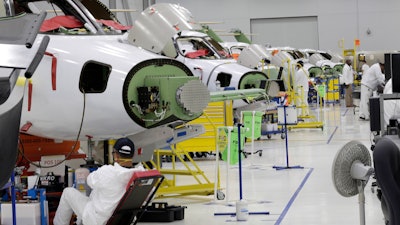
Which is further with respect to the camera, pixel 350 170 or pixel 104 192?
pixel 104 192

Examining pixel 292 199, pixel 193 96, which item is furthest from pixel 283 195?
pixel 193 96

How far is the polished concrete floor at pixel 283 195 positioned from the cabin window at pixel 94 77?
221cm

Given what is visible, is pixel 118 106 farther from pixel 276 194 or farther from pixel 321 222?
pixel 276 194

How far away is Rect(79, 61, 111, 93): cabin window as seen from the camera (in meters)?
9.38

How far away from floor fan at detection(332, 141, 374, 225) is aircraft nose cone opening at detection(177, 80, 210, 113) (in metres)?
2.90

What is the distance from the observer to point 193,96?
952cm

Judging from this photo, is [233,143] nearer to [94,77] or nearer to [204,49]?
[94,77]

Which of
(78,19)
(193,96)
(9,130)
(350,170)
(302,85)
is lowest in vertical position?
(302,85)

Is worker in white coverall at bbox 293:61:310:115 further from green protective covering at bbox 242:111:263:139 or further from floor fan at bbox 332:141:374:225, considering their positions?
floor fan at bbox 332:141:374:225

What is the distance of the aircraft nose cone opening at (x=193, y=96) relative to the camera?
9.42 metres

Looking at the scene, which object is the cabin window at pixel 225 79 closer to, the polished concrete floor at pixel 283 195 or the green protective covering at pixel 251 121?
the polished concrete floor at pixel 283 195

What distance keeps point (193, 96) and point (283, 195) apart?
3.70 metres

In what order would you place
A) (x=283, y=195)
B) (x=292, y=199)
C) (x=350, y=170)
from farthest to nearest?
(x=283, y=195), (x=292, y=199), (x=350, y=170)

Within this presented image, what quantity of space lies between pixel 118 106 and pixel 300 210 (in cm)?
328
